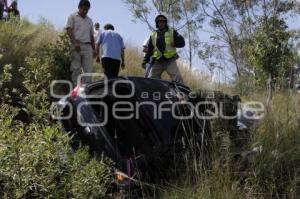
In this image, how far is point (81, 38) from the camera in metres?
9.90

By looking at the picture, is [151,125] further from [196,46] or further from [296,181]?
[196,46]

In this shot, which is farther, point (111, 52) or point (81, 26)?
point (111, 52)

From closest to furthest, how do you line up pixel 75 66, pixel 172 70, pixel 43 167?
1. pixel 43 167
2. pixel 172 70
3. pixel 75 66

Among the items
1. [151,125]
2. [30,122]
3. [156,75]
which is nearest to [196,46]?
[156,75]

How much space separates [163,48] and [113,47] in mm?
1001

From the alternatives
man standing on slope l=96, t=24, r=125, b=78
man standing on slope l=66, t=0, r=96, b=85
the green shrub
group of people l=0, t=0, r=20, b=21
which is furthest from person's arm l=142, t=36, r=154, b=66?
group of people l=0, t=0, r=20, b=21

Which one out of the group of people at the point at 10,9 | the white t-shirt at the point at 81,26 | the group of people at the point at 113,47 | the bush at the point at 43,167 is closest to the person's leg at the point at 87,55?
the group of people at the point at 113,47

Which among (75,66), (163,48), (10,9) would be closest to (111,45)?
(75,66)

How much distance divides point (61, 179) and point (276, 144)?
217cm

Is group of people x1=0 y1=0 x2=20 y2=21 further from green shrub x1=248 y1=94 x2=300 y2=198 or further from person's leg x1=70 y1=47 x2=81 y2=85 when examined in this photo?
green shrub x1=248 y1=94 x2=300 y2=198

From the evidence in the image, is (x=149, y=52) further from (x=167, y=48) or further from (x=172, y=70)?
(x=172, y=70)

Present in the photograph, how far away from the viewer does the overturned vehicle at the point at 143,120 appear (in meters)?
5.21

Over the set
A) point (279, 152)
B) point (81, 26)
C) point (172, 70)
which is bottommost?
point (279, 152)

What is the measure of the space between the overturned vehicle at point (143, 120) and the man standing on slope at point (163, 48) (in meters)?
2.84
